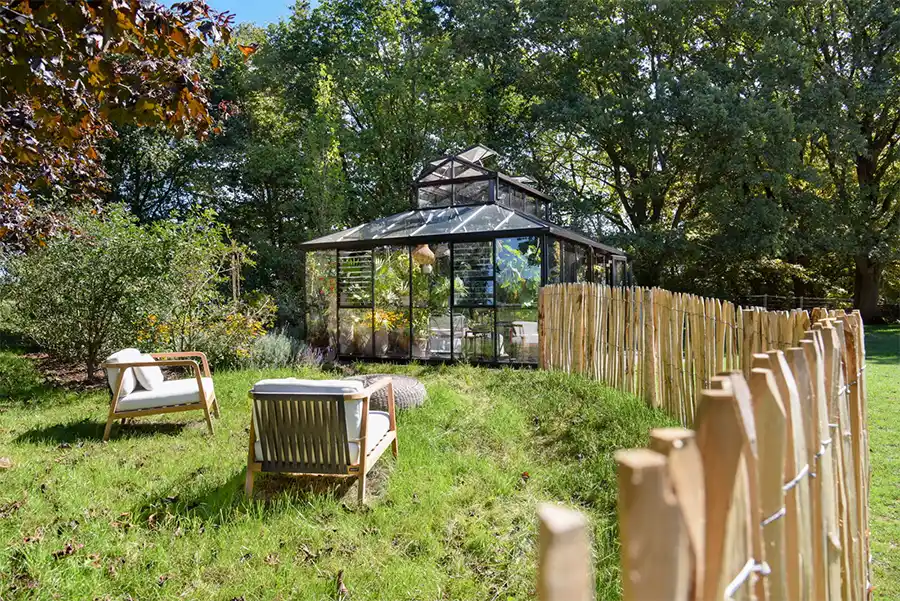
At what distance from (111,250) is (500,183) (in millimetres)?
6736

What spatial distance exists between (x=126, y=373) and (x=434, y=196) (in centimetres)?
730

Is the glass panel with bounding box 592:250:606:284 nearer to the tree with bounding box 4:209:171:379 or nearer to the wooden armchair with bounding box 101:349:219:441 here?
the tree with bounding box 4:209:171:379

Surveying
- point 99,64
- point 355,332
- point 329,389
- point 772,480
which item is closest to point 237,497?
point 329,389

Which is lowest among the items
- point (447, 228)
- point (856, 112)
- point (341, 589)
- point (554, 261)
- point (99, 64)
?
point (341, 589)

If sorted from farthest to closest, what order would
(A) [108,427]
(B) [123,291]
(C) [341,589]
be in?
(B) [123,291]
(A) [108,427]
(C) [341,589]

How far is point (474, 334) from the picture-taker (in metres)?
9.20

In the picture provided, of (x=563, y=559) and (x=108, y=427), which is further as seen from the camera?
(x=108, y=427)

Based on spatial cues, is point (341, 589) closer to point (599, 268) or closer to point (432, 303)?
point (432, 303)

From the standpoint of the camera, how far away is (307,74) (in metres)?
19.3

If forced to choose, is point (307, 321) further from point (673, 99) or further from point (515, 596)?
point (673, 99)

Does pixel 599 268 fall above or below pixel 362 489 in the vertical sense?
above

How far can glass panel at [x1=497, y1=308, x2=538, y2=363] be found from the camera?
882cm

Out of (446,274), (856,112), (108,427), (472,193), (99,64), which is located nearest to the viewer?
(99,64)

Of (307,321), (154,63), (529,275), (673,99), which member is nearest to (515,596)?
(154,63)
